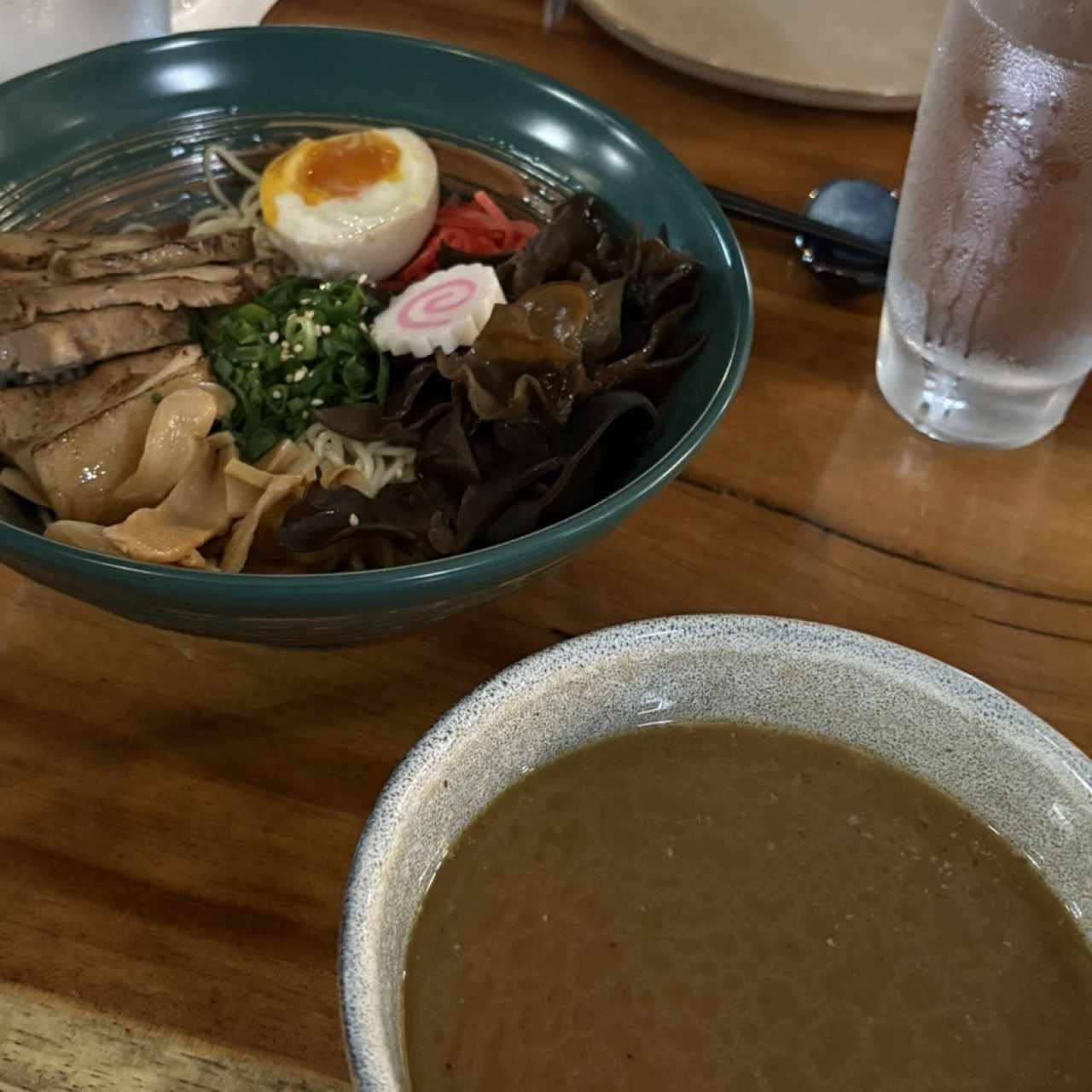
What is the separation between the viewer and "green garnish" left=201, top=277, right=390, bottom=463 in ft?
4.63

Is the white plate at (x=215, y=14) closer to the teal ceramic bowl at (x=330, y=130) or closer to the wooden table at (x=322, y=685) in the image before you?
the teal ceramic bowl at (x=330, y=130)

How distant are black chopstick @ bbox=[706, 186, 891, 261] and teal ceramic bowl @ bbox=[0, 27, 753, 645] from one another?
7.1 inches

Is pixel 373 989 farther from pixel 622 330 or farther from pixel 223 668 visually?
pixel 622 330

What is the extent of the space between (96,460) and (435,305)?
42 centimetres

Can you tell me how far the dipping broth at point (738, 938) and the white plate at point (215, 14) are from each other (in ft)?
5.18

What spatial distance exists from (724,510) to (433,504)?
331 mm

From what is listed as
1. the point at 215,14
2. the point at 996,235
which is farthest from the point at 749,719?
the point at 215,14

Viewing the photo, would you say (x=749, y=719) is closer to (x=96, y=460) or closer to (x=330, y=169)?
(x=96, y=460)

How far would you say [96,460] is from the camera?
126cm

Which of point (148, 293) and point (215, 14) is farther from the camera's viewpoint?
point (215, 14)

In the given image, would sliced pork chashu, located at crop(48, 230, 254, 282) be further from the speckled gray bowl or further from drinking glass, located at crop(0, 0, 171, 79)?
the speckled gray bowl

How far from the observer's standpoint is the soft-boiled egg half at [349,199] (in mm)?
1569

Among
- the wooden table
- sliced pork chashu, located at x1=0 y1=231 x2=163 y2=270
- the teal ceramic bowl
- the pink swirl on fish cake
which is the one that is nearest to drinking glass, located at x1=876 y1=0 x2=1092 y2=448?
the wooden table

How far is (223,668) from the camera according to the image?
115cm
